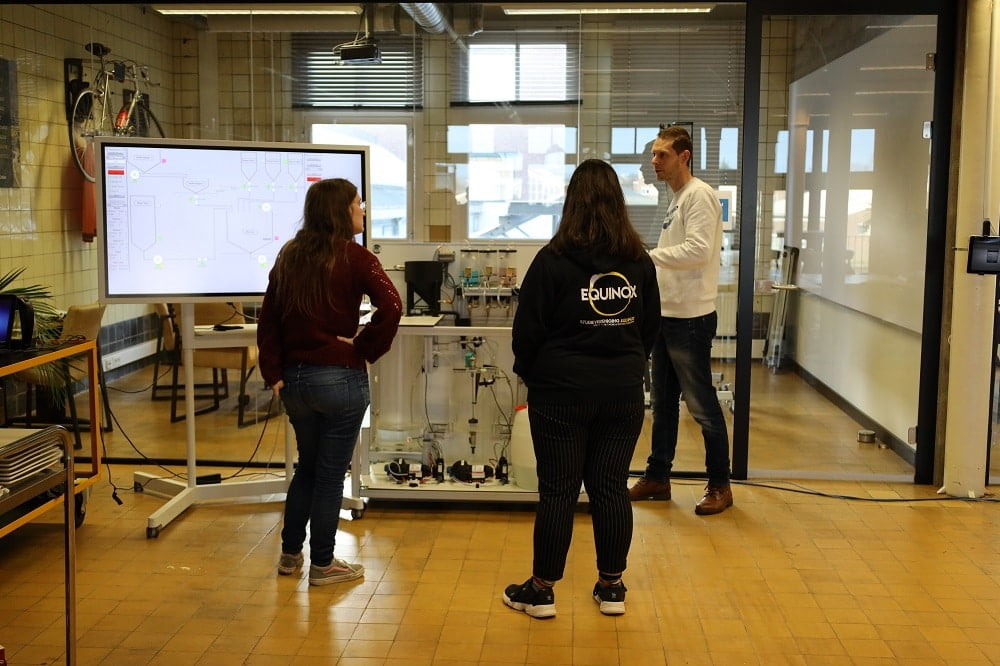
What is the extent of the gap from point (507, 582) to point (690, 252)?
1.62 metres

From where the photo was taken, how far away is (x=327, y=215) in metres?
3.47

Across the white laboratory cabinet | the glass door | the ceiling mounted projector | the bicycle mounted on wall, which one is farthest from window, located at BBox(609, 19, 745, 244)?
the bicycle mounted on wall

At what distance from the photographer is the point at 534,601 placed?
11.2 ft

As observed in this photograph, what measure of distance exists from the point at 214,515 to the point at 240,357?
5.29 feet

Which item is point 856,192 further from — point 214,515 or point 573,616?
point 214,515

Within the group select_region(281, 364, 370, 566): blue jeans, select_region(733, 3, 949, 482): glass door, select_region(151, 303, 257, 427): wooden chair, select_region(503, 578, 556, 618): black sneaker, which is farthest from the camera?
select_region(151, 303, 257, 427): wooden chair

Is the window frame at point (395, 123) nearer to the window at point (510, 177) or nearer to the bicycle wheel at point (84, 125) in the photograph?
the window at point (510, 177)

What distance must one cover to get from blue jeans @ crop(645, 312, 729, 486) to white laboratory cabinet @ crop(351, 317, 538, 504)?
2.22ft

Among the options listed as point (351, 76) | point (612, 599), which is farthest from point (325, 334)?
point (351, 76)

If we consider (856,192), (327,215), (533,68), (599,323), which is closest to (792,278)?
(856,192)

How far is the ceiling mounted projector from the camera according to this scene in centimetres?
529

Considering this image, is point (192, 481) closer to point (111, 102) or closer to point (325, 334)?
point (325, 334)

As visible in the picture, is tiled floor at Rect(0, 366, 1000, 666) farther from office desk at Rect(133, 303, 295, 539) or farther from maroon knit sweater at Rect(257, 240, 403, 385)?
maroon knit sweater at Rect(257, 240, 403, 385)

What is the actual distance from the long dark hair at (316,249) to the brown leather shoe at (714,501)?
2104mm
